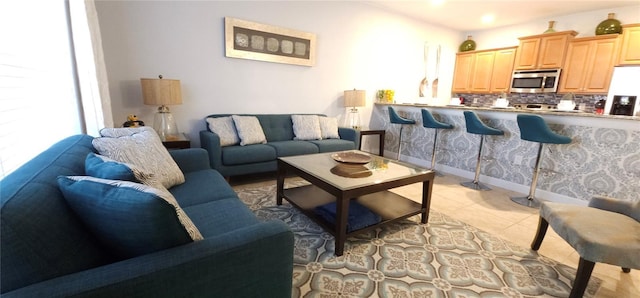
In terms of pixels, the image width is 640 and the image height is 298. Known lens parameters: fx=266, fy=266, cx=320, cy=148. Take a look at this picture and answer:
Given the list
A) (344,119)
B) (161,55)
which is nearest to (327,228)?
(161,55)

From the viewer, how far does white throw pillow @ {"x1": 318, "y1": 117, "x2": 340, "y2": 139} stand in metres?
4.07

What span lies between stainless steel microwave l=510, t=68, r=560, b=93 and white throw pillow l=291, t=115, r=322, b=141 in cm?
421

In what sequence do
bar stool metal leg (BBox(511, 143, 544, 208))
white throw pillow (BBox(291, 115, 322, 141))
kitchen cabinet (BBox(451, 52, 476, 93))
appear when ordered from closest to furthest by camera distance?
bar stool metal leg (BBox(511, 143, 544, 208)) < white throw pillow (BBox(291, 115, 322, 141)) < kitchen cabinet (BBox(451, 52, 476, 93))

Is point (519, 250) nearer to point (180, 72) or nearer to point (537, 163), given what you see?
point (537, 163)

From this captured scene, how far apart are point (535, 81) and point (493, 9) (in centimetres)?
159

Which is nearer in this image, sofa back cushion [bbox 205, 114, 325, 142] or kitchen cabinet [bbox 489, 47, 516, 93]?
sofa back cushion [bbox 205, 114, 325, 142]

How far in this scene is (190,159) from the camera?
7.14 ft

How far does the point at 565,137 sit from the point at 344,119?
3024 mm

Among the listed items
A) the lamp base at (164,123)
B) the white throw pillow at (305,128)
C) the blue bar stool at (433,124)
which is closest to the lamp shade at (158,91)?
the lamp base at (164,123)

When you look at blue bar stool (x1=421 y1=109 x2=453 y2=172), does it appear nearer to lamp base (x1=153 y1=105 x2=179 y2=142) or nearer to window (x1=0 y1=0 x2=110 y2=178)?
lamp base (x1=153 y1=105 x2=179 y2=142)

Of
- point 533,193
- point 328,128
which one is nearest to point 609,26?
point 533,193

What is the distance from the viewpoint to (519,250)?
6.56ft

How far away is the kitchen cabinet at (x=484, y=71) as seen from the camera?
544 cm

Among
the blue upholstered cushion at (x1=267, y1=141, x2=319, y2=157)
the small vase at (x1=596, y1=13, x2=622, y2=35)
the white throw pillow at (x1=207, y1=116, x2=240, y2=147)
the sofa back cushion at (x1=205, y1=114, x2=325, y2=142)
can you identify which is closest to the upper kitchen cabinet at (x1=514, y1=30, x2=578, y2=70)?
the small vase at (x1=596, y1=13, x2=622, y2=35)
